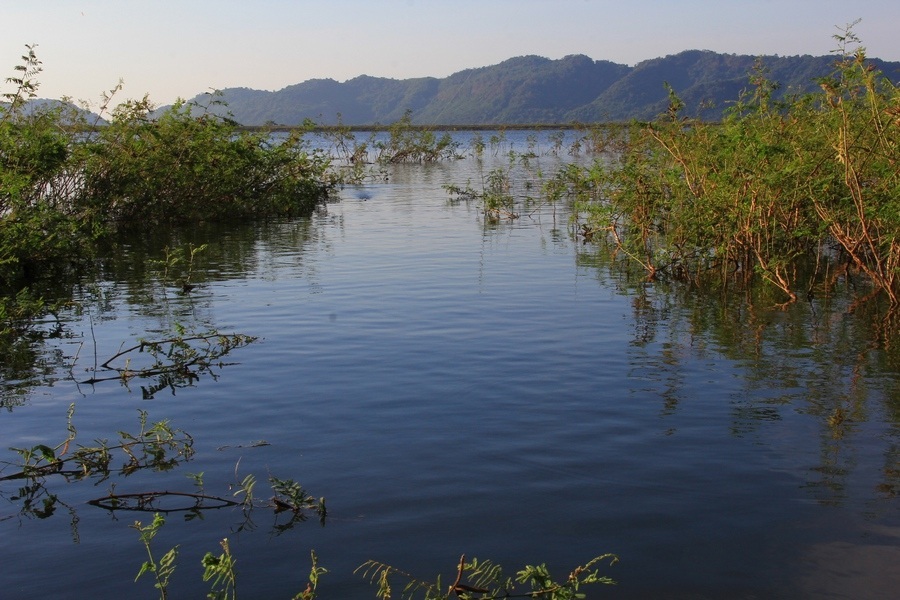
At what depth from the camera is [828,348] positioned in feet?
37.1

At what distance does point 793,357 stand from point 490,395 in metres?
3.88

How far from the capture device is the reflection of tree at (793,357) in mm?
8062

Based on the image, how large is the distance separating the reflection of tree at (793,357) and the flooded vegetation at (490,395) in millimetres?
52

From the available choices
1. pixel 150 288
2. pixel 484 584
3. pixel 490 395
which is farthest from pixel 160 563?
pixel 150 288

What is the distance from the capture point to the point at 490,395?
375 inches

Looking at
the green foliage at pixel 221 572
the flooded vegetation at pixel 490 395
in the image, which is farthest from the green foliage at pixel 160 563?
the green foliage at pixel 221 572

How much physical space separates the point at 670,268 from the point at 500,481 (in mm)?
10310

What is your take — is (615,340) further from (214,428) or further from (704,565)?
(704,565)

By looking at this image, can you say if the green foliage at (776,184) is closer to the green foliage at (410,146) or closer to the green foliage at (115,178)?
the green foliage at (115,178)

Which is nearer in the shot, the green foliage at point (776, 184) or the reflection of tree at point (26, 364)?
the reflection of tree at point (26, 364)

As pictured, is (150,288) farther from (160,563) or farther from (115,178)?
(160,563)

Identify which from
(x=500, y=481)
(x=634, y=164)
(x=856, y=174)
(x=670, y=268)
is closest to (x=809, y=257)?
(x=670, y=268)

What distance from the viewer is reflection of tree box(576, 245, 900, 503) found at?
26.5 ft

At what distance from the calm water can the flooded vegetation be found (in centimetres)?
3
